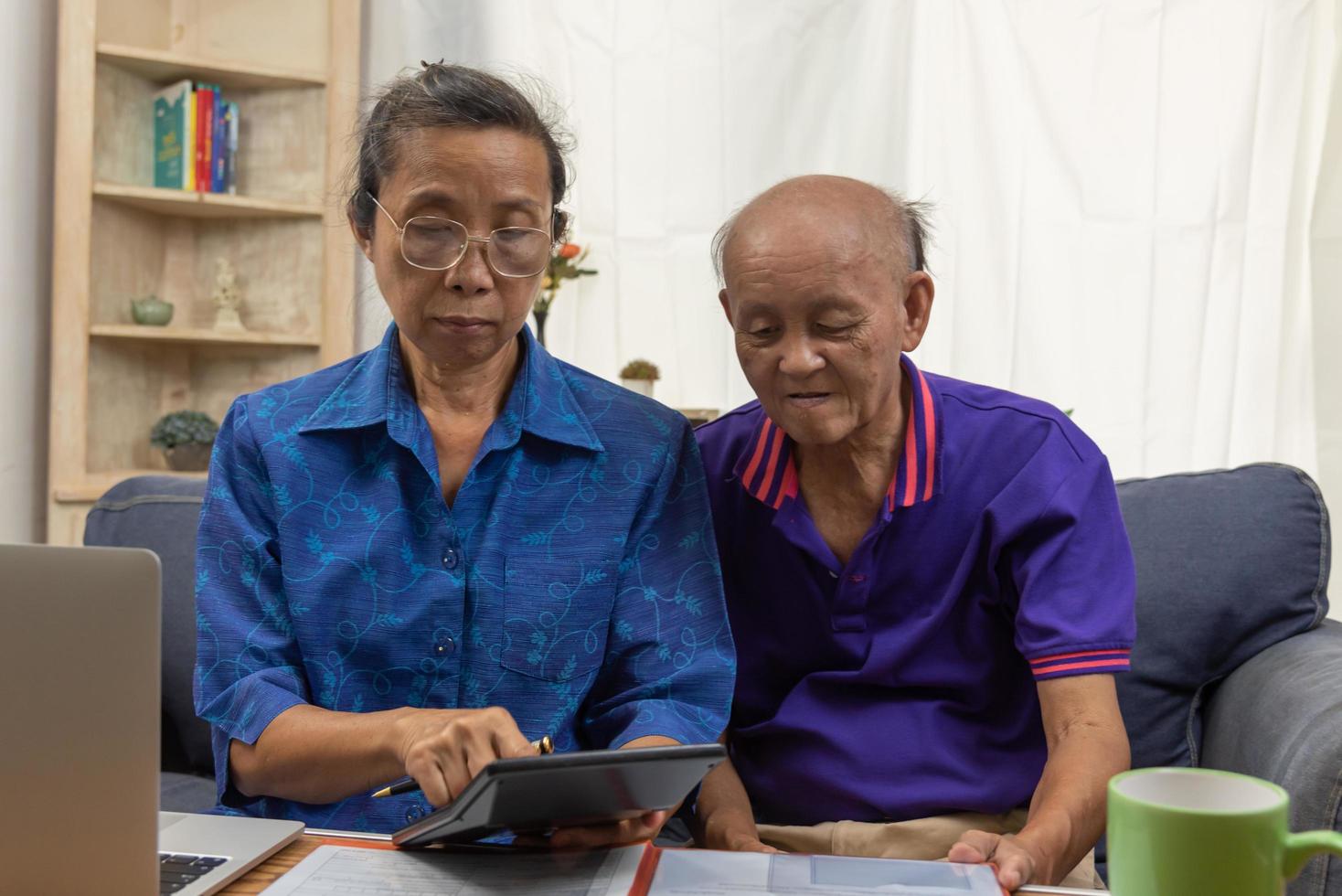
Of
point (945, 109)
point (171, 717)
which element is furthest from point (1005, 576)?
point (945, 109)

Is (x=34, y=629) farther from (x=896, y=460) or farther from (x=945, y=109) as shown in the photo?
(x=945, y=109)

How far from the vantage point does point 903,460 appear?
4.49ft

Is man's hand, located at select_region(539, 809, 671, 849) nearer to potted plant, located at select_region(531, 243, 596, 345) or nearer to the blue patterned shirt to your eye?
the blue patterned shirt

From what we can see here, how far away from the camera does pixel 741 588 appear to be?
4.78 feet

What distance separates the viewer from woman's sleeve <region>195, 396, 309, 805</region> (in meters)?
1.13

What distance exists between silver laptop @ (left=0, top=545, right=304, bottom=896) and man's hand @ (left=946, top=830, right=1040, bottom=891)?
57 centimetres

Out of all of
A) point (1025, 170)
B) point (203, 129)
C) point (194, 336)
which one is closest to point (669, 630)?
point (1025, 170)

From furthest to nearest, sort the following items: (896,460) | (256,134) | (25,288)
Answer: (256,134), (25,288), (896,460)

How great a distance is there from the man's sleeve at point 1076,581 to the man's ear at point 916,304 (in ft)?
0.78

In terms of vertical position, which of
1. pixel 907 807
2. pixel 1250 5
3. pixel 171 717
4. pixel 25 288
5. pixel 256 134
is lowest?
pixel 171 717

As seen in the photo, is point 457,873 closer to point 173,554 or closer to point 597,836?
point 597,836

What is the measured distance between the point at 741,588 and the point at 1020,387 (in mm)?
1693

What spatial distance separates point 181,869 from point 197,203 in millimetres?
2571

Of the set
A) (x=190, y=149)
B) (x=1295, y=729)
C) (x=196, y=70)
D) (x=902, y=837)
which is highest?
(x=196, y=70)
